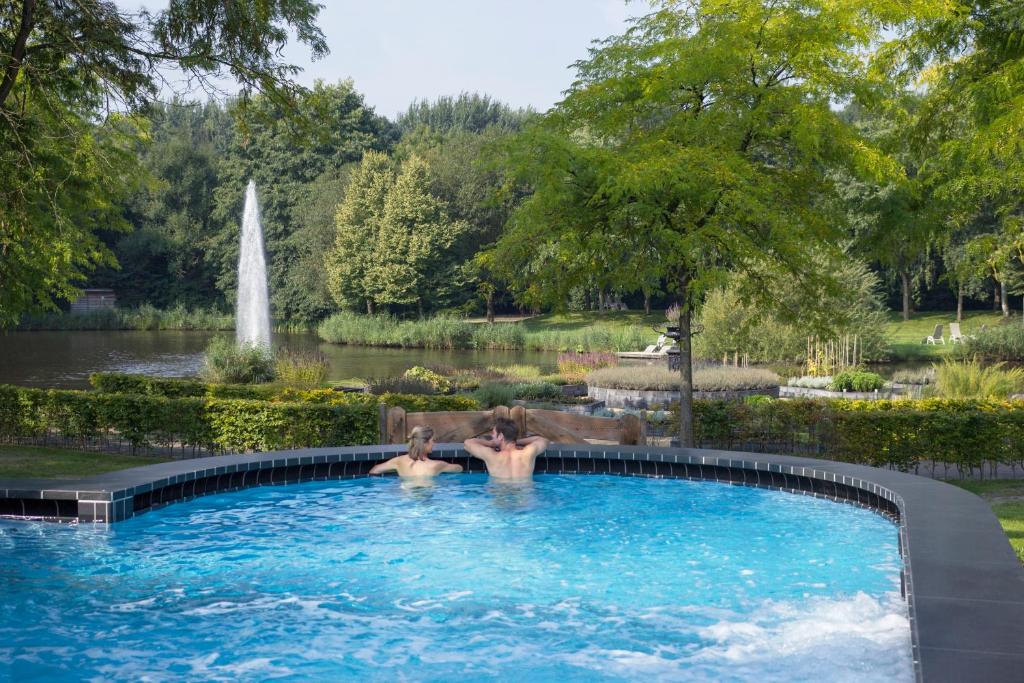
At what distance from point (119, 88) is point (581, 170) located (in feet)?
19.6

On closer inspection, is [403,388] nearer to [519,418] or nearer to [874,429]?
[519,418]

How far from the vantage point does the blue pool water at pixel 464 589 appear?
672 centimetres

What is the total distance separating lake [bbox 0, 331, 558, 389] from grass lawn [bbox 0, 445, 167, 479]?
1375 centimetres

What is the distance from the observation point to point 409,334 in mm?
46875

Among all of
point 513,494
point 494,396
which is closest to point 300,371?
point 494,396

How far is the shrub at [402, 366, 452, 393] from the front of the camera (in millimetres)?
21922

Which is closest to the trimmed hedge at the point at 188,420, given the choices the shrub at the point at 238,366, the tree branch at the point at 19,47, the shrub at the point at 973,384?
the tree branch at the point at 19,47

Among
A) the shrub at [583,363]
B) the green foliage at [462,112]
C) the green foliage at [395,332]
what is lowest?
the shrub at [583,363]

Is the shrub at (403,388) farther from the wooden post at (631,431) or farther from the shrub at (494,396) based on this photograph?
the wooden post at (631,431)

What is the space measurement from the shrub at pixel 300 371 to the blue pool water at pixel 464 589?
10.3m

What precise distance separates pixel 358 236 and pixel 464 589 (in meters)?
49.5

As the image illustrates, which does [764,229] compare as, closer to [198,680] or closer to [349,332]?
[198,680]

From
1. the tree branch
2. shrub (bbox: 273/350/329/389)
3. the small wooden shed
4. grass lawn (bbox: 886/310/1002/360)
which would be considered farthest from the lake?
the tree branch

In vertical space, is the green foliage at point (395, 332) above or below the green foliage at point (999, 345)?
above
